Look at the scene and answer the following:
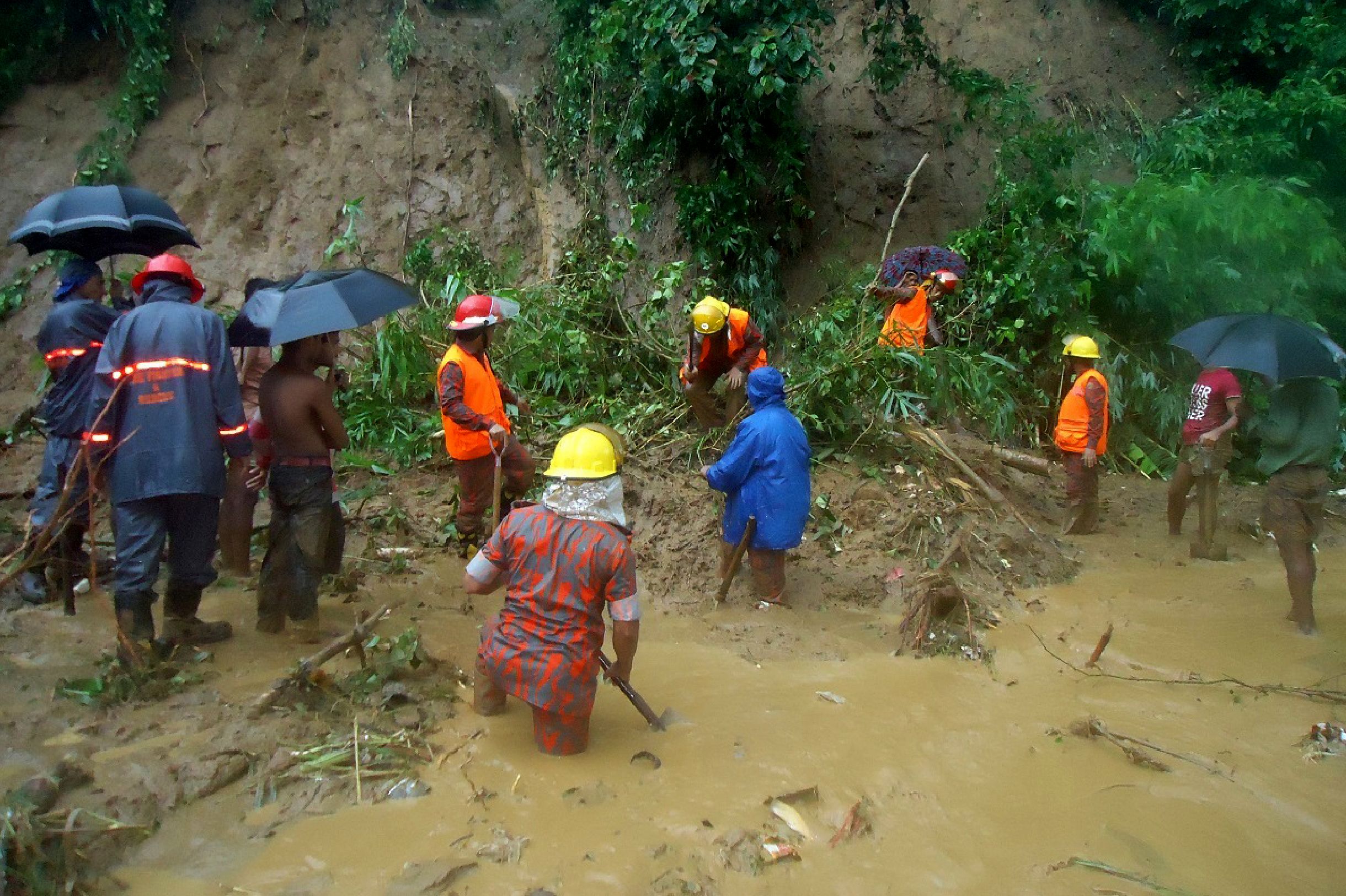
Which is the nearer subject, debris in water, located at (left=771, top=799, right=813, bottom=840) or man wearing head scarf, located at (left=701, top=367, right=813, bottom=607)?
debris in water, located at (left=771, top=799, right=813, bottom=840)

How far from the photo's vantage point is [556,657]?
3549 millimetres

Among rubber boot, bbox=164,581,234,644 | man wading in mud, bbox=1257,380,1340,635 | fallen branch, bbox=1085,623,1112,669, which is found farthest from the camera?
man wading in mud, bbox=1257,380,1340,635

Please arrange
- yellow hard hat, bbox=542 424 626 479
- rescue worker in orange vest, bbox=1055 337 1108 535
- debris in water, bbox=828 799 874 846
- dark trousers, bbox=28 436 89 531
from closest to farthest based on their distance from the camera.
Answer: debris in water, bbox=828 799 874 846 → yellow hard hat, bbox=542 424 626 479 → dark trousers, bbox=28 436 89 531 → rescue worker in orange vest, bbox=1055 337 1108 535

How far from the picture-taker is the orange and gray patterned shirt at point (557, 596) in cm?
354

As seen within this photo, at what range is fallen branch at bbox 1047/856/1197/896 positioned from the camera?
118 inches

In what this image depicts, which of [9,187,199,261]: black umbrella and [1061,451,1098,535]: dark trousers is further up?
[9,187,199,261]: black umbrella

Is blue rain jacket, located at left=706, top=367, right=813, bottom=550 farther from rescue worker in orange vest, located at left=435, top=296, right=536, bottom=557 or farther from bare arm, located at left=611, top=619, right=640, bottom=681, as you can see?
bare arm, located at left=611, top=619, right=640, bottom=681

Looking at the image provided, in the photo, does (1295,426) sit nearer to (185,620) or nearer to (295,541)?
(295,541)

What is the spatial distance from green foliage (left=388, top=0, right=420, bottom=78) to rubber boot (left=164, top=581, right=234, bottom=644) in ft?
26.8

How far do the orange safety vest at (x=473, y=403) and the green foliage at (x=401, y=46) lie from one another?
661 cm

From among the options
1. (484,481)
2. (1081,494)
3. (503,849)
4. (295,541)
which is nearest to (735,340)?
(484,481)

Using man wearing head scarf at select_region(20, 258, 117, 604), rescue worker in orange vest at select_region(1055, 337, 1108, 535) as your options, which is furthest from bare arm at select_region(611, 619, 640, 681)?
rescue worker in orange vest at select_region(1055, 337, 1108, 535)

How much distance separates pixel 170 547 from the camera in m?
4.26

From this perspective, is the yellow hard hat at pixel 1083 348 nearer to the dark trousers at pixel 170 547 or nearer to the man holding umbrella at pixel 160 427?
the man holding umbrella at pixel 160 427
